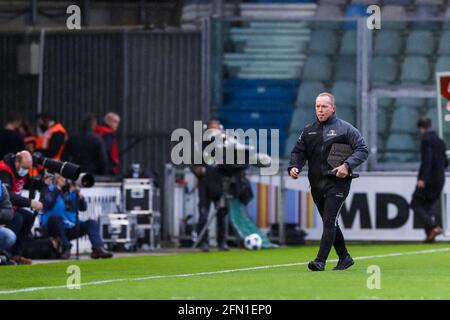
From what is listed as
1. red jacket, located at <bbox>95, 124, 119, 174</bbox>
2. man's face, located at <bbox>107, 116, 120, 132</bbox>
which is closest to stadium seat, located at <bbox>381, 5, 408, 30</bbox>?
man's face, located at <bbox>107, 116, 120, 132</bbox>

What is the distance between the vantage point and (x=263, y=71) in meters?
30.8

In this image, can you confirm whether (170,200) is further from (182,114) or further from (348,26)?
(348,26)

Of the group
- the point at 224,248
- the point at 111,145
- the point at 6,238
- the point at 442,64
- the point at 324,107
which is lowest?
the point at 224,248

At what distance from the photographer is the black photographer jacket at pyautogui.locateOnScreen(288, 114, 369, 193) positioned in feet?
58.3

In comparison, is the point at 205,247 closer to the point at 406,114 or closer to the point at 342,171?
the point at 406,114

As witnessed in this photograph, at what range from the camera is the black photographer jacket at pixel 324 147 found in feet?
58.3

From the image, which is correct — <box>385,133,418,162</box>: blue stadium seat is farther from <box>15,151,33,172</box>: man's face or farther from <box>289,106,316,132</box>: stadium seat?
<box>15,151,33,172</box>: man's face

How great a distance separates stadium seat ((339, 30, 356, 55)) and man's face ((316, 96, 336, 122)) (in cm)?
1304

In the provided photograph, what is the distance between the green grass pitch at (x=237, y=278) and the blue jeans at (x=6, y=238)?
2.02 ft
